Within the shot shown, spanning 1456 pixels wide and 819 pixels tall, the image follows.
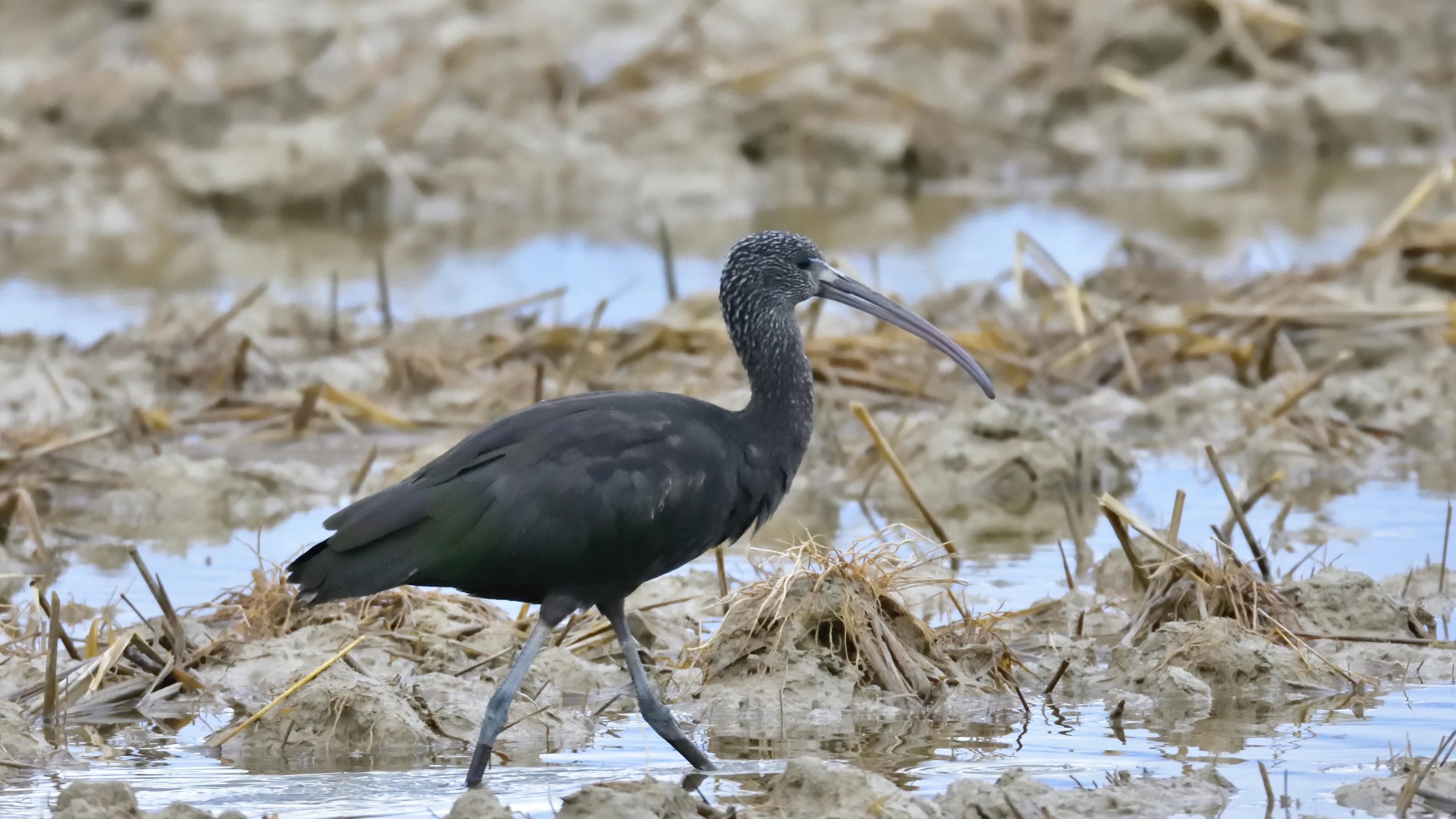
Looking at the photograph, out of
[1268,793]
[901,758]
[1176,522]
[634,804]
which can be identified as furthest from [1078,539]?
[634,804]

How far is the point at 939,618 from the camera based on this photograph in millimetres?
8406

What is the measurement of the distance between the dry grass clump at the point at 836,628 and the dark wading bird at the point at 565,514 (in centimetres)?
59

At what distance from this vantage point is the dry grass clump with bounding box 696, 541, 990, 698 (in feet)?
23.9

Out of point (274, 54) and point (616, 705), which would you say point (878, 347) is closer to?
point (616, 705)

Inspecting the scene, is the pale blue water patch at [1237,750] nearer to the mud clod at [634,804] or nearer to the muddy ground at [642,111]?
the mud clod at [634,804]

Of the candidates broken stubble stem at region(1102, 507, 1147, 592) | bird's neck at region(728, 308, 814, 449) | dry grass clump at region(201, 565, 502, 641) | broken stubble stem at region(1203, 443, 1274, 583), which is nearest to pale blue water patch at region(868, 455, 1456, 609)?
broken stubble stem at region(1203, 443, 1274, 583)

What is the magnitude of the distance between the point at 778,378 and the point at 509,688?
1.29 meters

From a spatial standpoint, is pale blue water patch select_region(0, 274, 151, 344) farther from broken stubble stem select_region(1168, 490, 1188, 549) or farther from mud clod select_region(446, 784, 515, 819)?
mud clod select_region(446, 784, 515, 819)

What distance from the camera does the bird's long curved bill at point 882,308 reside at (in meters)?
7.42

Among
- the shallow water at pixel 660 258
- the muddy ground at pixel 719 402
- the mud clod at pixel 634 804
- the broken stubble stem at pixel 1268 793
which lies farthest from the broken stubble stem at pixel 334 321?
the broken stubble stem at pixel 1268 793

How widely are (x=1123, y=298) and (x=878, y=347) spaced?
272cm

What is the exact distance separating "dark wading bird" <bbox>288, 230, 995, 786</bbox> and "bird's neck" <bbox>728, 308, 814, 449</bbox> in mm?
84

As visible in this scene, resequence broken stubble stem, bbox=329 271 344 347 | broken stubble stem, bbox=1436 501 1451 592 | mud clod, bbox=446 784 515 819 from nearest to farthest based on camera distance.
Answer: mud clod, bbox=446 784 515 819, broken stubble stem, bbox=1436 501 1451 592, broken stubble stem, bbox=329 271 344 347

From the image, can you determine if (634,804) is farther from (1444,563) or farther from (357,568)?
(1444,563)
